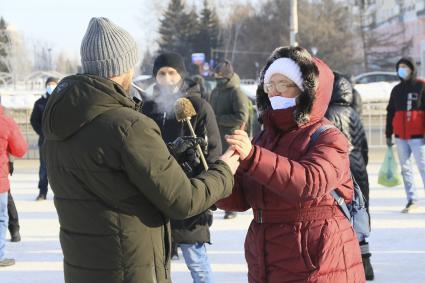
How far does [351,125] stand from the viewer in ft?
15.9

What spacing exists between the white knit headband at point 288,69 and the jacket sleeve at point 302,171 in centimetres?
27

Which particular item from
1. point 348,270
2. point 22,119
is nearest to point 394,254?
point 348,270

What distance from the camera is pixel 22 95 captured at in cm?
1866

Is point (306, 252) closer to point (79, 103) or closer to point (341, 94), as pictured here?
point (79, 103)

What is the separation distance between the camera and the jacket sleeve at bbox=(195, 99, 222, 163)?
4.59 metres

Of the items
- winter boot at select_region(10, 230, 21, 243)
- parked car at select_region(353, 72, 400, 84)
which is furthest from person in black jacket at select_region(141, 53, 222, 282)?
parked car at select_region(353, 72, 400, 84)

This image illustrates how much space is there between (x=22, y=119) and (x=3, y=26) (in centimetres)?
238

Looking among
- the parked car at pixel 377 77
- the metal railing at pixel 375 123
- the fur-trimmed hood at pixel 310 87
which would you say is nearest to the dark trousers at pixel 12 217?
the fur-trimmed hood at pixel 310 87

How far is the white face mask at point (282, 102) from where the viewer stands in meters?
2.64

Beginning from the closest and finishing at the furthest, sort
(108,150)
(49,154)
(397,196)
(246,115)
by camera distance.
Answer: (108,150)
(49,154)
(246,115)
(397,196)

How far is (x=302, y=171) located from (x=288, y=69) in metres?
0.48

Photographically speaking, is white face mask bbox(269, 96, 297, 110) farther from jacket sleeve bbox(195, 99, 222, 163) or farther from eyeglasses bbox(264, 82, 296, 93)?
jacket sleeve bbox(195, 99, 222, 163)

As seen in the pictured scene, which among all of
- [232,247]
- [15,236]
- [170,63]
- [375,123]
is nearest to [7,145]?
[15,236]

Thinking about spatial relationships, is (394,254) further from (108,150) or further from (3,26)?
(3,26)
